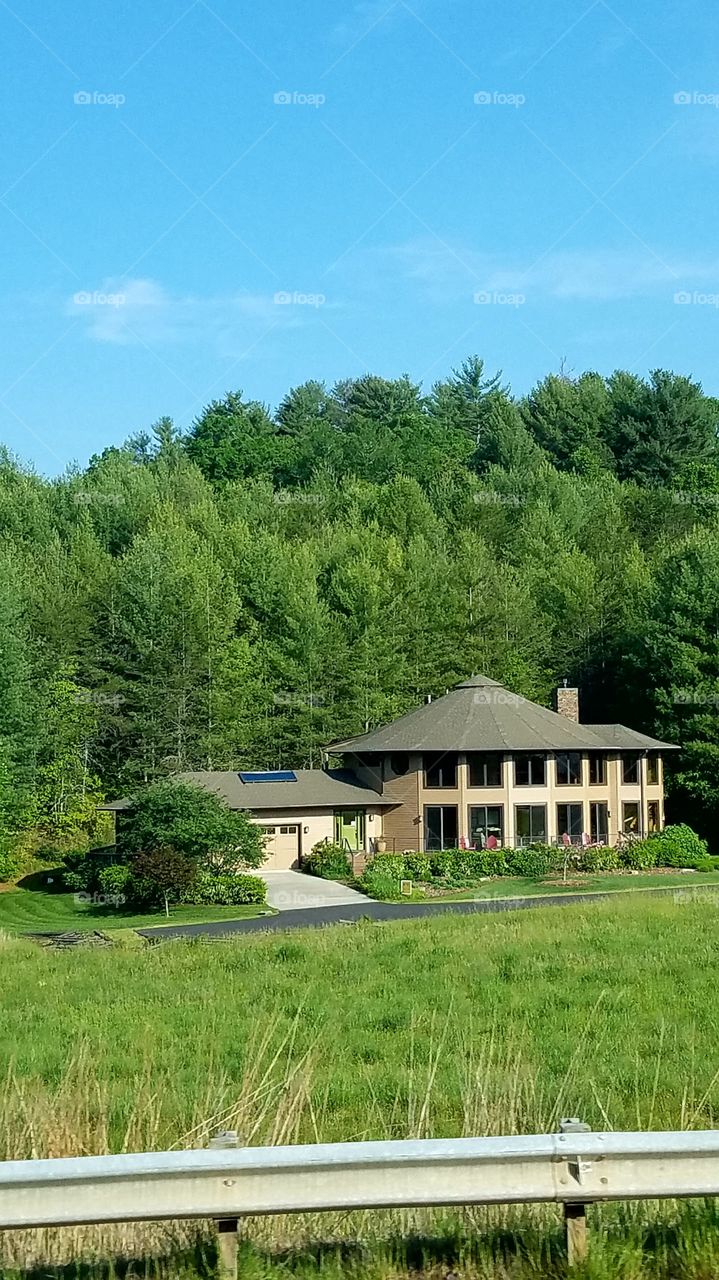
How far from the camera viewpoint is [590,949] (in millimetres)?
16391

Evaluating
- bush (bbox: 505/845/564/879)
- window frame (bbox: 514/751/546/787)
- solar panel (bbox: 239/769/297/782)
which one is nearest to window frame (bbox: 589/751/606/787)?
window frame (bbox: 514/751/546/787)

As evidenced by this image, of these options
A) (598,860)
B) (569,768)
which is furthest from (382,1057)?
(569,768)

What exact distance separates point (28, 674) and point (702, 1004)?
131 feet

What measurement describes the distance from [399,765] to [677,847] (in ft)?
32.9

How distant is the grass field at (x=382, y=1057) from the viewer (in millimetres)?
4902

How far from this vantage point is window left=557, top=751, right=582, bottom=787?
43.6 m

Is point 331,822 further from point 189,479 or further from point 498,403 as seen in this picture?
point 498,403

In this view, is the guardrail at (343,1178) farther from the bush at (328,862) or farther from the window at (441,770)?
the window at (441,770)

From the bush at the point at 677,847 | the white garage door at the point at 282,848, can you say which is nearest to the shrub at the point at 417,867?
the white garage door at the point at 282,848

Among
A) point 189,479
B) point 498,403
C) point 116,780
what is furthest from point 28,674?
point 498,403

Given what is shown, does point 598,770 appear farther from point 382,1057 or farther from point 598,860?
point 382,1057

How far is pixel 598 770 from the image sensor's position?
44.8 meters

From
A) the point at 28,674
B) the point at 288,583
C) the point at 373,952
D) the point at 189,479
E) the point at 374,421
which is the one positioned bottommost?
the point at 373,952

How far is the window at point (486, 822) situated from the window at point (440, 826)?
69 centimetres
